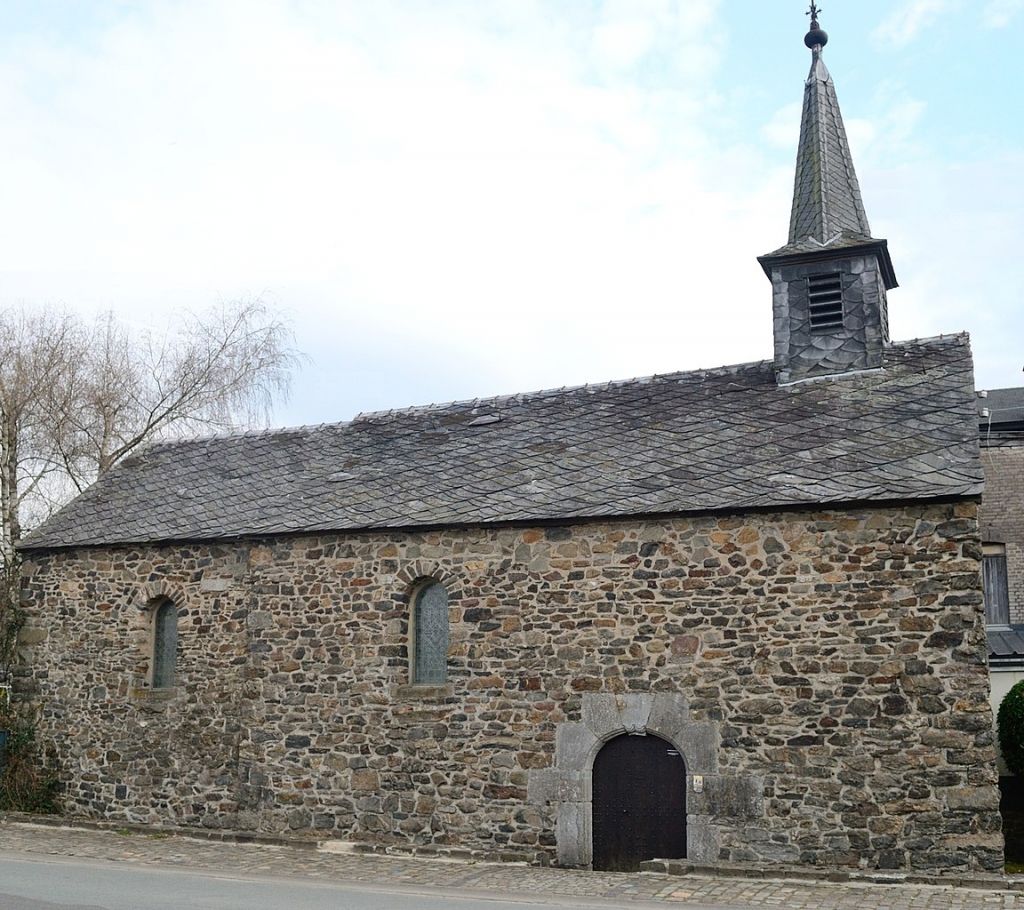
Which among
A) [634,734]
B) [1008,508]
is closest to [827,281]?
[1008,508]

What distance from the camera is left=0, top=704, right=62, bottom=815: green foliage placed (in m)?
14.5

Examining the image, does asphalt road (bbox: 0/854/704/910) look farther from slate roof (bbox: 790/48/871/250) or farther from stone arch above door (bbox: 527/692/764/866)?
slate roof (bbox: 790/48/871/250)

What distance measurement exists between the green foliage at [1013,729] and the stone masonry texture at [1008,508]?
615 centimetres

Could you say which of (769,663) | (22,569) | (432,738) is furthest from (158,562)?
(769,663)

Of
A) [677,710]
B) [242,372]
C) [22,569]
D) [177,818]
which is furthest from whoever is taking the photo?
[242,372]

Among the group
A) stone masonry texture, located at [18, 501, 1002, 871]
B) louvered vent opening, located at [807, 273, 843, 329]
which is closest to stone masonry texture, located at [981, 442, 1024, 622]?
louvered vent opening, located at [807, 273, 843, 329]

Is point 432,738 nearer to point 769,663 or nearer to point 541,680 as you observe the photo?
point 541,680

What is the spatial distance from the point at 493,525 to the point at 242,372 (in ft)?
45.7

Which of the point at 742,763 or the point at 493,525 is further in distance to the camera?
the point at 493,525

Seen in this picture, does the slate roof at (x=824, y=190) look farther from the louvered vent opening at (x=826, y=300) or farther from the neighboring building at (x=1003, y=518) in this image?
the neighboring building at (x=1003, y=518)

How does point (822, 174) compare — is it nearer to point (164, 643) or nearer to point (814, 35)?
point (814, 35)

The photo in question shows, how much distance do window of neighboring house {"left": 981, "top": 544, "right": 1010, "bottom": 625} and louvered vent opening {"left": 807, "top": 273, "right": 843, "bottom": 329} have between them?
623cm

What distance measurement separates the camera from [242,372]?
2458cm

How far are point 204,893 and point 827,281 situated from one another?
36.6 feet
